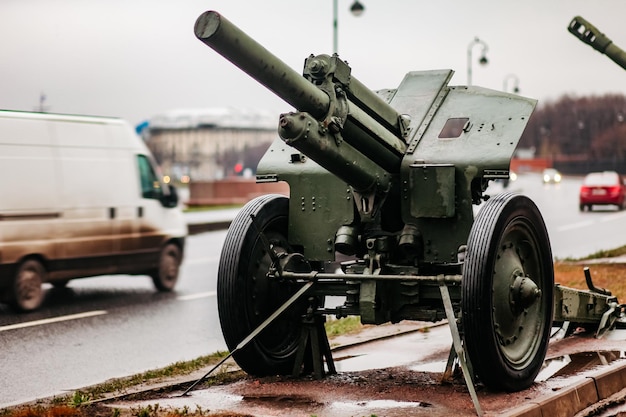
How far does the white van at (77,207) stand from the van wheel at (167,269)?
1cm

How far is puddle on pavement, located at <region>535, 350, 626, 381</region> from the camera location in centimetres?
769

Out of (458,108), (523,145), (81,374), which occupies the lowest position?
(81,374)

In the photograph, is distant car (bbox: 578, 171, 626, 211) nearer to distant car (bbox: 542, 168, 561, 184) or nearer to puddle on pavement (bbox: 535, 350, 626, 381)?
puddle on pavement (bbox: 535, 350, 626, 381)

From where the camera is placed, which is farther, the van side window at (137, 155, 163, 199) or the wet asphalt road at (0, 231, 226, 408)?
the van side window at (137, 155, 163, 199)

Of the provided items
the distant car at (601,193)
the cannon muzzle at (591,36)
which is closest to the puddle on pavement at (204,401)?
the cannon muzzle at (591,36)

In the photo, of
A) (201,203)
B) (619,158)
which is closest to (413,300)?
(201,203)

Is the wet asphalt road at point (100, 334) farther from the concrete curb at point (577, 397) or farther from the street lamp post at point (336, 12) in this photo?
the street lamp post at point (336, 12)

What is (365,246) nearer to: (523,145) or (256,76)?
(256,76)

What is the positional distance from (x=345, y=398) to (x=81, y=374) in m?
3.32

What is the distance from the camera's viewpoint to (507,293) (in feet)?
23.2

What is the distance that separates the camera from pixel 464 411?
→ 6359 mm

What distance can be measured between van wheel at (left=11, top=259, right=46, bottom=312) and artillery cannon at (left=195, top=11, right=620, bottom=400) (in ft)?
A: 20.3

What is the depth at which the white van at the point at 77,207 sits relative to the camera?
43.5ft

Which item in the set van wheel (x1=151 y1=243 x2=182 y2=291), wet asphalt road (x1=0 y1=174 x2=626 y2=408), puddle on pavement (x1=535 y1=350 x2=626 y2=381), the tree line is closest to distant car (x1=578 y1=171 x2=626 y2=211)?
wet asphalt road (x1=0 y1=174 x2=626 y2=408)
